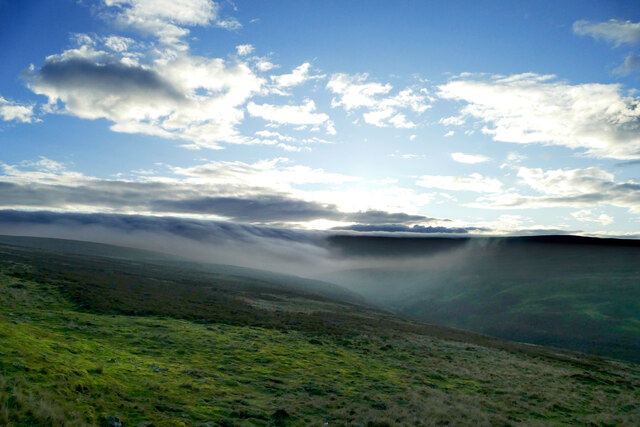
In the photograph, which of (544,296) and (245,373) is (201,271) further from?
(245,373)

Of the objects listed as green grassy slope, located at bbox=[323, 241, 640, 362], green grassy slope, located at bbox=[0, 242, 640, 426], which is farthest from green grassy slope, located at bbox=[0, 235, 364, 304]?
green grassy slope, located at bbox=[0, 242, 640, 426]

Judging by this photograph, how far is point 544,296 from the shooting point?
95.4m

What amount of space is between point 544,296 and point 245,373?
10368 centimetres

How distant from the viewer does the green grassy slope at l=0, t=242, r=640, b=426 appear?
11.7 metres

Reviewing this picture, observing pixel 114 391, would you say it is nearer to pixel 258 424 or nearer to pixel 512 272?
pixel 258 424

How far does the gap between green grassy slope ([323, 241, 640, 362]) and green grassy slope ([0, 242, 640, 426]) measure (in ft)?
109

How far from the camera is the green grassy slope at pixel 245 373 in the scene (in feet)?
38.3

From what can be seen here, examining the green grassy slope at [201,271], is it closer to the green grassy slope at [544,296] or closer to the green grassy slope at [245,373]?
the green grassy slope at [544,296]

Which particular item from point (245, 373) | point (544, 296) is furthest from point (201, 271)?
point (245, 373)

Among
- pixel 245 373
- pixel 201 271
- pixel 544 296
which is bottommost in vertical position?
pixel 201 271

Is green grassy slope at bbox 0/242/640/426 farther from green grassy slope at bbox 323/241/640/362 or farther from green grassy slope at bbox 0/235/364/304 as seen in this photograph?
green grassy slope at bbox 0/235/364/304

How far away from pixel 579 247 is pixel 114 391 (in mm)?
183048

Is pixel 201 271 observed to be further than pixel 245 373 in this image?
Yes

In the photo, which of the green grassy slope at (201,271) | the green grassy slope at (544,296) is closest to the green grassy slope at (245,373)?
the green grassy slope at (544,296)
